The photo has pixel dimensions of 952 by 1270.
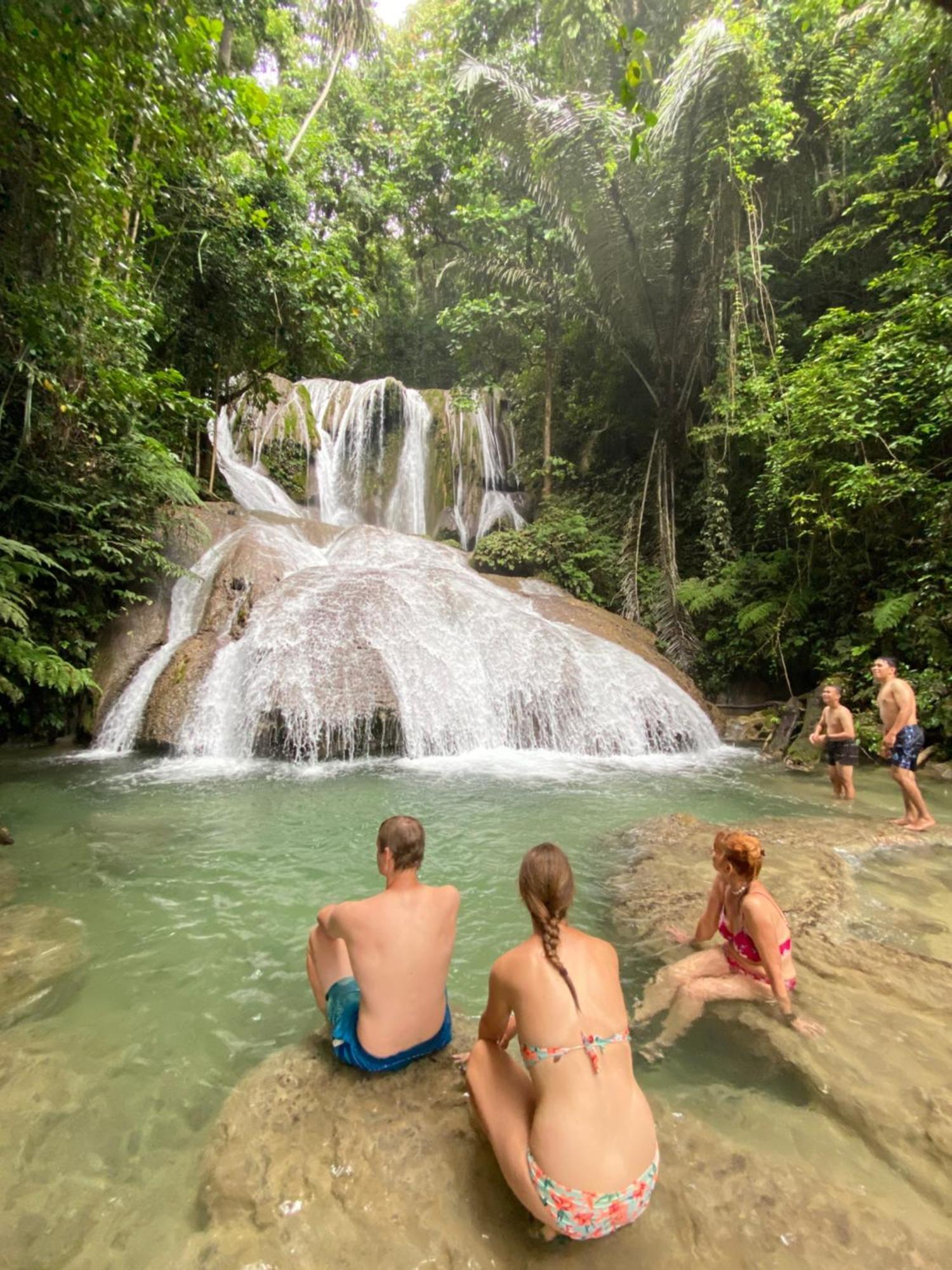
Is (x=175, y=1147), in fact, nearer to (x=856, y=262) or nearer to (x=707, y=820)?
(x=707, y=820)

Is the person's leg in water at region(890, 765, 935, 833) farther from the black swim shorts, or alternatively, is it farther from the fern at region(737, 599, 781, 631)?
the fern at region(737, 599, 781, 631)

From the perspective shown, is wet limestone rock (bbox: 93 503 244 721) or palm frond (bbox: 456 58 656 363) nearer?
wet limestone rock (bbox: 93 503 244 721)

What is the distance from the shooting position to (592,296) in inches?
533

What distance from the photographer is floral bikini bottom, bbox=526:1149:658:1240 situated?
64.6 inches

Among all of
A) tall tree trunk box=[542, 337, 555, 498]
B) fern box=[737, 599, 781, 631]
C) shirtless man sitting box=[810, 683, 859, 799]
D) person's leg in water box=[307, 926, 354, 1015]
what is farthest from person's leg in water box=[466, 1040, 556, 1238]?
tall tree trunk box=[542, 337, 555, 498]

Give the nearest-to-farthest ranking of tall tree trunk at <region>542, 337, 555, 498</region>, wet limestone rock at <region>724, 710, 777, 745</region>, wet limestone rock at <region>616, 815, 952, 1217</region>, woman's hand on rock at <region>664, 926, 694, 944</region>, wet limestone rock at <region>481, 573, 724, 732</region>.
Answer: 1. wet limestone rock at <region>616, 815, 952, 1217</region>
2. woman's hand on rock at <region>664, 926, 694, 944</region>
3. wet limestone rock at <region>724, 710, 777, 745</region>
4. wet limestone rock at <region>481, 573, 724, 732</region>
5. tall tree trunk at <region>542, 337, 555, 498</region>

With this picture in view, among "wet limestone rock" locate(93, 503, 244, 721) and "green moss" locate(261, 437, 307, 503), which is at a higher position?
"green moss" locate(261, 437, 307, 503)

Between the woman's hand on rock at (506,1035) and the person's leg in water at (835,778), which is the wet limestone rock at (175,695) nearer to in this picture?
the woman's hand on rock at (506,1035)

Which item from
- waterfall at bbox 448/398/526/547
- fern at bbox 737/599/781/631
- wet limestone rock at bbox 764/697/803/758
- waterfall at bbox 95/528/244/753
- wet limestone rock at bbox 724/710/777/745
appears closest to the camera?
waterfall at bbox 95/528/244/753

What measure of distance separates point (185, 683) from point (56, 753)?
1857 mm

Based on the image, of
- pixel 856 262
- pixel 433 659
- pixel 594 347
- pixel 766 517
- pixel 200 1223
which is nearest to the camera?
pixel 200 1223

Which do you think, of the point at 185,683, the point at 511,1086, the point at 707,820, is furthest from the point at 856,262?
the point at 511,1086

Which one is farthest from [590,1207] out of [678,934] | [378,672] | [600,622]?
[600,622]

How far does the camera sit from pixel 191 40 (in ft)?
15.9
